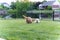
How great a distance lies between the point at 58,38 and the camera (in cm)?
123

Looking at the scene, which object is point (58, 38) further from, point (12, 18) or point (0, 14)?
point (0, 14)

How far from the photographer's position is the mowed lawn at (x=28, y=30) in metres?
1.24

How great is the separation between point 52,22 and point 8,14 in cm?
42

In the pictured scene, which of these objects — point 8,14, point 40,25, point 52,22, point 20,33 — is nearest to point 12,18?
point 8,14

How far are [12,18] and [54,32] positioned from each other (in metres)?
0.41

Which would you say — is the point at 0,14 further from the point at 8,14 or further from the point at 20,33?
the point at 20,33

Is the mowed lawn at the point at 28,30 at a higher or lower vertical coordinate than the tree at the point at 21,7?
lower

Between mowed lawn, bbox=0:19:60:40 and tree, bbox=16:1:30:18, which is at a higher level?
tree, bbox=16:1:30:18

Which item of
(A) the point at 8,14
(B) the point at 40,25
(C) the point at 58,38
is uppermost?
(A) the point at 8,14

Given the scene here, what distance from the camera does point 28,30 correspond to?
4.14 ft

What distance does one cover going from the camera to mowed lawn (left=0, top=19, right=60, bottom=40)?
124 cm

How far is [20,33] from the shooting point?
1258 mm

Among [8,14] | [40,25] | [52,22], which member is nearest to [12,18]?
[8,14]

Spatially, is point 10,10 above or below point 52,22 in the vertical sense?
above
